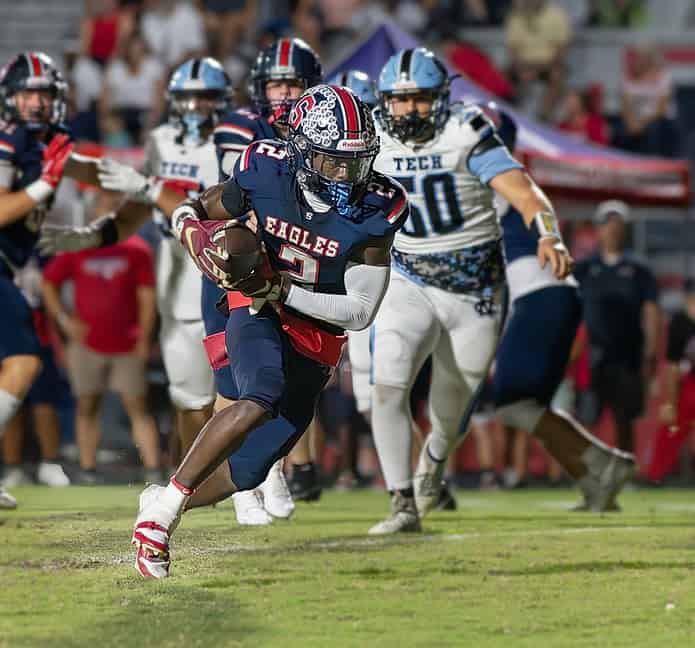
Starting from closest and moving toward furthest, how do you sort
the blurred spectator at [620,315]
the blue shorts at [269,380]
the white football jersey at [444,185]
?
1. the blue shorts at [269,380]
2. the white football jersey at [444,185]
3. the blurred spectator at [620,315]

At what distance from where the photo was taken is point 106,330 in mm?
10188

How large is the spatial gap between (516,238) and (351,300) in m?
2.91

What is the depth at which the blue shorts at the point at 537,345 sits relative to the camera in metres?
7.65

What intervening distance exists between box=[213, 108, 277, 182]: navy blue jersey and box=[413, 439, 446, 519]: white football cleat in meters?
1.53

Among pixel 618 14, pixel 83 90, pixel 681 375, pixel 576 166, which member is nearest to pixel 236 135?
pixel 681 375

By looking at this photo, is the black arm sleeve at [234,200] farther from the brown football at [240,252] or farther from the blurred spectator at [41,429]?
the blurred spectator at [41,429]

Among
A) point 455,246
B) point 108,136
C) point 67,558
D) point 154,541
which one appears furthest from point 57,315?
point 154,541

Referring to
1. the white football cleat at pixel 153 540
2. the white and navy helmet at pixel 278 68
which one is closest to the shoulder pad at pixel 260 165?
the white football cleat at pixel 153 540

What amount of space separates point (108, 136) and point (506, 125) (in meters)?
5.44

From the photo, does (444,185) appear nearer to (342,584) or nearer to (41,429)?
(342,584)

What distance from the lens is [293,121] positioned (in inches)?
210

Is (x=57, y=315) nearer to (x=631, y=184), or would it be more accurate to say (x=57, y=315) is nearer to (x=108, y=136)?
(x=108, y=136)

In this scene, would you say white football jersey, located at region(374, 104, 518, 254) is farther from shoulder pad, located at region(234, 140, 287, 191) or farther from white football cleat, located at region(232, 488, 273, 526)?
shoulder pad, located at region(234, 140, 287, 191)

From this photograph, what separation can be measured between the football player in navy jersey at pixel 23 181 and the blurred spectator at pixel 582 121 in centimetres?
640
